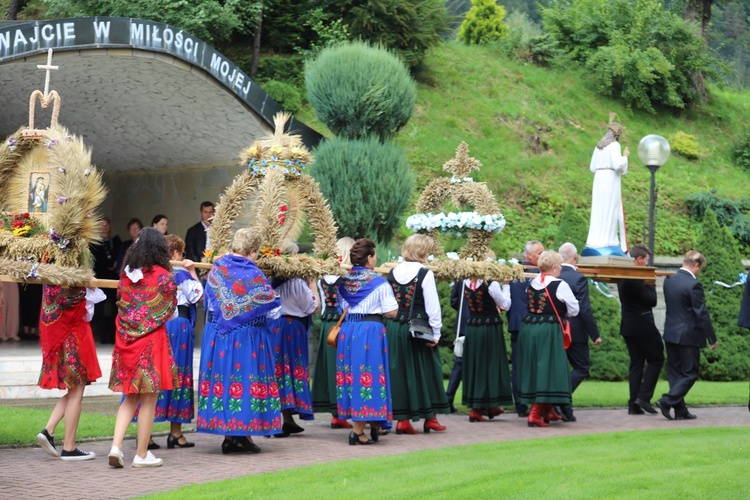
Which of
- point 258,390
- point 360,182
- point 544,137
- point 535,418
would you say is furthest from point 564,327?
point 544,137

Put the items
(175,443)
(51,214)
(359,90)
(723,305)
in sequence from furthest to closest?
1. (723,305)
2. (359,90)
3. (175,443)
4. (51,214)

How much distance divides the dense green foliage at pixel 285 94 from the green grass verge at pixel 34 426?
13297 millimetres

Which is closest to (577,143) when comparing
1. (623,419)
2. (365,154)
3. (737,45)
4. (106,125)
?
(365,154)

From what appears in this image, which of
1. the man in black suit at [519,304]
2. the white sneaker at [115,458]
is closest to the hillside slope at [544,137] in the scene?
the man in black suit at [519,304]

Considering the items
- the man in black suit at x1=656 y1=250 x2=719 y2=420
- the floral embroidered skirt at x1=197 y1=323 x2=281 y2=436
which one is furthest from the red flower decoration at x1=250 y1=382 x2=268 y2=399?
the man in black suit at x1=656 y1=250 x2=719 y2=420

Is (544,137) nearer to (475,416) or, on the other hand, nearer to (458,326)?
(458,326)

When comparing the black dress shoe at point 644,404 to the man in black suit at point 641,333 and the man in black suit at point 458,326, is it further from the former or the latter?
the man in black suit at point 458,326

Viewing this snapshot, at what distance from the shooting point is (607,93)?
28266 millimetres

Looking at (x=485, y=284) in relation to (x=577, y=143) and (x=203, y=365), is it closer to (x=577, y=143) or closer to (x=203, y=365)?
(x=203, y=365)

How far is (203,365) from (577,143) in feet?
60.8

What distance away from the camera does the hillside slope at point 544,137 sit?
885 inches

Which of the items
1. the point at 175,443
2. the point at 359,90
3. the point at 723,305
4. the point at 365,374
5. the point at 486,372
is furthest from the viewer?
the point at 723,305

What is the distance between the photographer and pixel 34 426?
9719 mm

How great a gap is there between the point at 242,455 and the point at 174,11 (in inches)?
601
